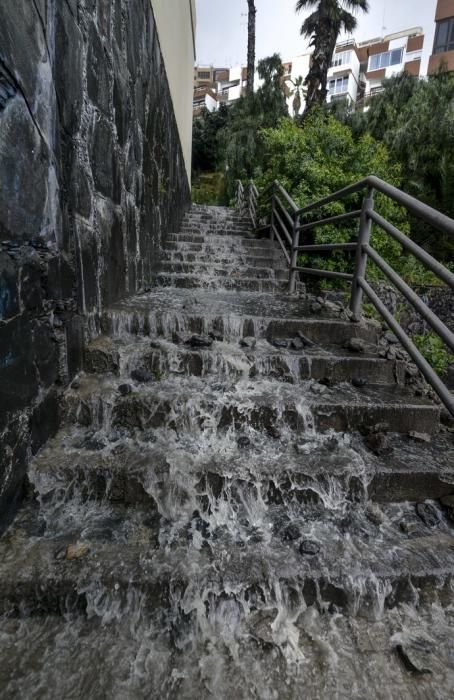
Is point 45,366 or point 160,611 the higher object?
point 45,366

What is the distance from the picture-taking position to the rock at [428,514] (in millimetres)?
1858

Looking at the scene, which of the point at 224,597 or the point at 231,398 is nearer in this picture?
the point at 224,597

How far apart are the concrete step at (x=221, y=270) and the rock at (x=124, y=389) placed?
2.81 metres

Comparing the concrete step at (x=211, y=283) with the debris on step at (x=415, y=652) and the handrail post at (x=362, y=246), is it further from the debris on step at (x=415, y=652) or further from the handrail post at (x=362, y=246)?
the debris on step at (x=415, y=652)

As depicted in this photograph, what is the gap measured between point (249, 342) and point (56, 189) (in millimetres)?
1725

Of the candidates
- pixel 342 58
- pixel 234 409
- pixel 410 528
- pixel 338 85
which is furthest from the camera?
pixel 342 58

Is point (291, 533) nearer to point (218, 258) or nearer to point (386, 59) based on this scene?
point (218, 258)

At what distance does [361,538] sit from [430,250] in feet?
29.0

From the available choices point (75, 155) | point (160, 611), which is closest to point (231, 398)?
point (160, 611)

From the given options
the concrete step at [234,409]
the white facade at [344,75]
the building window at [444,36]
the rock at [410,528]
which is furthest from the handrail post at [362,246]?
the white facade at [344,75]

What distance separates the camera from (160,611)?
1.43 meters

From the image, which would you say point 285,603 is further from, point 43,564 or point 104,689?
point 43,564

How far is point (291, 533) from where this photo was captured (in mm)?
1725

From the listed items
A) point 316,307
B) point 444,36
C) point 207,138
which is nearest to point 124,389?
point 316,307
